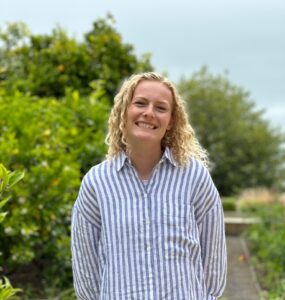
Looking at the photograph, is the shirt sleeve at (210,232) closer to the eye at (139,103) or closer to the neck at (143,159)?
the neck at (143,159)

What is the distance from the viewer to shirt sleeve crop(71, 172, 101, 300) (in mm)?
3451

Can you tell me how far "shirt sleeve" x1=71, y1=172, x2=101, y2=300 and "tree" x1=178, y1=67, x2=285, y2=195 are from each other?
26571 millimetres

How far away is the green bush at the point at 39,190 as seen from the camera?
7176mm

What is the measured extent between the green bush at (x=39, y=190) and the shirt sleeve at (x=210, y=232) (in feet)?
11.8

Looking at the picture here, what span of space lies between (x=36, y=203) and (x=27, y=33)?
6378mm

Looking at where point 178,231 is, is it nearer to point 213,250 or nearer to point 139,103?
point 213,250

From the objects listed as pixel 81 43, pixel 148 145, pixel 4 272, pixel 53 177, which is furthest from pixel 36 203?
pixel 81 43

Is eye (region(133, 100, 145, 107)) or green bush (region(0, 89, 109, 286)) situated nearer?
eye (region(133, 100, 145, 107))

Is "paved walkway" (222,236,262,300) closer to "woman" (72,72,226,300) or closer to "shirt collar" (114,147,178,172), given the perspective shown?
"woman" (72,72,226,300)

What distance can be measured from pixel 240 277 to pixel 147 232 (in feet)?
21.8

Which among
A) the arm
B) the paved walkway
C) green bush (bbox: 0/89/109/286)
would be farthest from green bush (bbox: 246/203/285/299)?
the arm

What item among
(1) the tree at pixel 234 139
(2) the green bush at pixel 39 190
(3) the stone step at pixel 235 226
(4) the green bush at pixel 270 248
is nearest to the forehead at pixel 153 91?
(2) the green bush at pixel 39 190

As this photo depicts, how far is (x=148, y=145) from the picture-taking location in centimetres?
345

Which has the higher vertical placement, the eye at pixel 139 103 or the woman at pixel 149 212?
the eye at pixel 139 103
